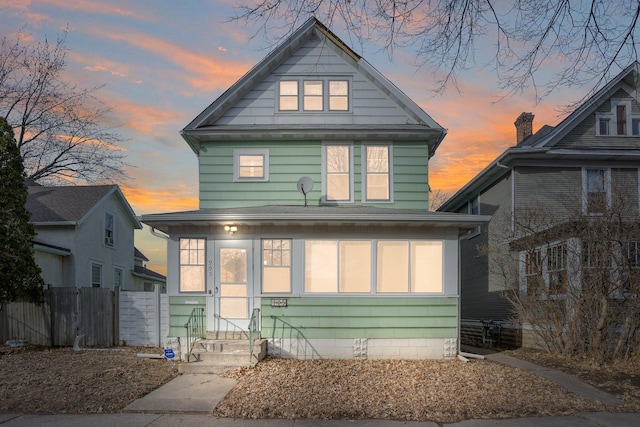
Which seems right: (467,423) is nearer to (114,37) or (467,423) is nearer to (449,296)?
(449,296)

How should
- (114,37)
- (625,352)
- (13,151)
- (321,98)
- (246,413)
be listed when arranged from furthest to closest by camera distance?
(321,98)
(13,151)
(114,37)
(625,352)
(246,413)

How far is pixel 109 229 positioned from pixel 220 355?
1328cm

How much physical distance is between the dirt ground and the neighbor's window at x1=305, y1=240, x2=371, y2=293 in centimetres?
170

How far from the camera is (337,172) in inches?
546

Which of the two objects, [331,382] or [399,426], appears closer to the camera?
[399,426]

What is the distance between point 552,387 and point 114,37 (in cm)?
1171

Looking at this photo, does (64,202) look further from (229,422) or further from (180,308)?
(229,422)

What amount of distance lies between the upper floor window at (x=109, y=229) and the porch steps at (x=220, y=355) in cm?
1181

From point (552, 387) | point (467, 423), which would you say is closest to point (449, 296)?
point (552, 387)

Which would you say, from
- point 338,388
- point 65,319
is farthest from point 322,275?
point 65,319

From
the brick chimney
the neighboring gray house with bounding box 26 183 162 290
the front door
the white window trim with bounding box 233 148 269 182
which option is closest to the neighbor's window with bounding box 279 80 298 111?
the white window trim with bounding box 233 148 269 182

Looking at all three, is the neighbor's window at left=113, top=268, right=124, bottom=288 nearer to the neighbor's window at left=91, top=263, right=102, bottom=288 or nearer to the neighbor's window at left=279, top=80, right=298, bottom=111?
the neighbor's window at left=91, top=263, right=102, bottom=288

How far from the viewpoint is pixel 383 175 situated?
13867 mm

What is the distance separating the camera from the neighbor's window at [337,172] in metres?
13.8
